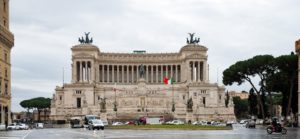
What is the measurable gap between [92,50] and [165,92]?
2580 cm

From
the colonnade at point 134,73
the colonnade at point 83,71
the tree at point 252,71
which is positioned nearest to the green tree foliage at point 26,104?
the colonnade at point 83,71

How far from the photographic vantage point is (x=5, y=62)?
7500 centimetres

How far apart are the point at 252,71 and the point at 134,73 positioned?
283 feet

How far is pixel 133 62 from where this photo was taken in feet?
584

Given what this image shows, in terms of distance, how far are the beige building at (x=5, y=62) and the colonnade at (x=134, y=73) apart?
3919 inches

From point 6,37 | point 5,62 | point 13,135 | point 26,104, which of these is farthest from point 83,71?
point 13,135

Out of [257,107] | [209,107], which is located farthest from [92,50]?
[257,107]

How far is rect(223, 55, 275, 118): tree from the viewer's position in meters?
94.8

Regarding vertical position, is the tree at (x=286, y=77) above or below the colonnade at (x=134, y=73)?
below

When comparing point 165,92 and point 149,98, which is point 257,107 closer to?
point 149,98

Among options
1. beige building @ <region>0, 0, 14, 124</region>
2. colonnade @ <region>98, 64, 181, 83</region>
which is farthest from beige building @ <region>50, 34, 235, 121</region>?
beige building @ <region>0, 0, 14, 124</region>

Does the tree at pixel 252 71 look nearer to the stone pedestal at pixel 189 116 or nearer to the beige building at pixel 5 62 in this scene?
the stone pedestal at pixel 189 116

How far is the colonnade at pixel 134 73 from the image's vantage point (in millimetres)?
177875

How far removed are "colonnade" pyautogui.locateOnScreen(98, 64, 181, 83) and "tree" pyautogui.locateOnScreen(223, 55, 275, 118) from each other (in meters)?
75.7
